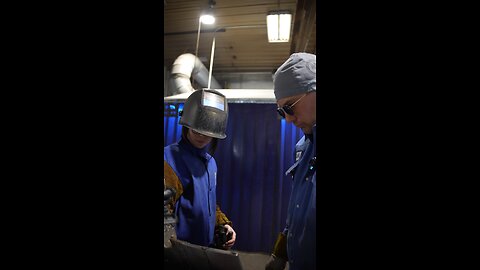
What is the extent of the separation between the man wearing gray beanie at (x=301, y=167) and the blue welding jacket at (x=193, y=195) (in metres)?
0.49

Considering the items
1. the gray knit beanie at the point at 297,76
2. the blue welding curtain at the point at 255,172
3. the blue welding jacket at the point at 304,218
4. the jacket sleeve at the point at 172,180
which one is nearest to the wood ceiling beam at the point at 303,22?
the blue welding curtain at the point at 255,172

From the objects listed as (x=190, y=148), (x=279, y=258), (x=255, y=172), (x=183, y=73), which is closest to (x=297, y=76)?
(x=190, y=148)

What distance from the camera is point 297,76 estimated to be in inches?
50.6

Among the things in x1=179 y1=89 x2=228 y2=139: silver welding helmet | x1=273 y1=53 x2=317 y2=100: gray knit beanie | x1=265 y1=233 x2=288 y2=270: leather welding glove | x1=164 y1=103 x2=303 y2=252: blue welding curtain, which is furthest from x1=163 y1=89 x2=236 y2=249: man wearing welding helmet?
x1=164 y1=103 x2=303 y2=252: blue welding curtain

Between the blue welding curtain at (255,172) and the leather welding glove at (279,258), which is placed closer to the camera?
the leather welding glove at (279,258)

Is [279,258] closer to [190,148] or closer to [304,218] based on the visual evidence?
[304,218]

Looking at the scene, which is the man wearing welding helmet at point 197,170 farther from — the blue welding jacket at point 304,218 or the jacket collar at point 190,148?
the blue welding jacket at point 304,218

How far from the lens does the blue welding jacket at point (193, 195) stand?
150cm

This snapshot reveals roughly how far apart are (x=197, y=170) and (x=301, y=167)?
755 millimetres

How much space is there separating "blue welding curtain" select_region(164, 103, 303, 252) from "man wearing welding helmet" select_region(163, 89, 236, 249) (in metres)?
1.17

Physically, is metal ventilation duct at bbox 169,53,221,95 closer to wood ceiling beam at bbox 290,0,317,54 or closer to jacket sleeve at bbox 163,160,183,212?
wood ceiling beam at bbox 290,0,317,54
